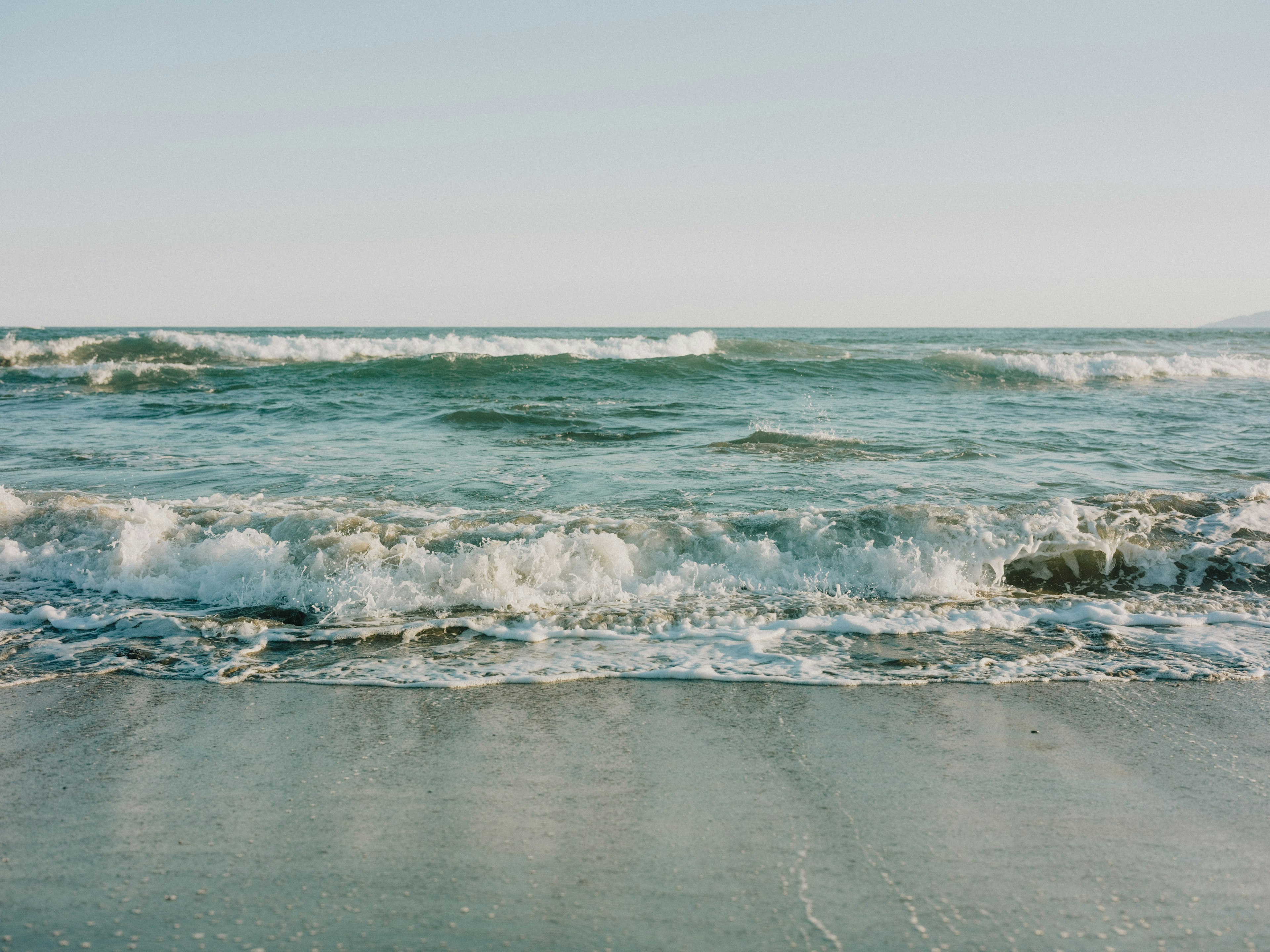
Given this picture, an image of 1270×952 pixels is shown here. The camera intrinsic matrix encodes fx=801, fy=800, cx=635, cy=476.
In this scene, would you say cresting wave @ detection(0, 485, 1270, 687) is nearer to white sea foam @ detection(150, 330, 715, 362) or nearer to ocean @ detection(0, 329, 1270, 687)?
ocean @ detection(0, 329, 1270, 687)

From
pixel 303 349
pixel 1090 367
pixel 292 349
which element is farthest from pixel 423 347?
pixel 1090 367

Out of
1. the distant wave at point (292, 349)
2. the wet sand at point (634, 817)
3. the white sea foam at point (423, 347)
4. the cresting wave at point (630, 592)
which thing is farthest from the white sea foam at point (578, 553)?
the white sea foam at point (423, 347)

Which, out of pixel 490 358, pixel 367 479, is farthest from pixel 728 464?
pixel 490 358

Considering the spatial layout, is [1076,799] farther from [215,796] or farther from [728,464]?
[728,464]

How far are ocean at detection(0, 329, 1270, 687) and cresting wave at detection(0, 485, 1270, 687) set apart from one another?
2 cm

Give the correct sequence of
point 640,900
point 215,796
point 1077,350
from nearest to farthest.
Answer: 1. point 640,900
2. point 215,796
3. point 1077,350

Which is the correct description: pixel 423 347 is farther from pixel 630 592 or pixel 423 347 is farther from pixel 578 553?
pixel 630 592

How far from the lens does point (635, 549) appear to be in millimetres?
5328

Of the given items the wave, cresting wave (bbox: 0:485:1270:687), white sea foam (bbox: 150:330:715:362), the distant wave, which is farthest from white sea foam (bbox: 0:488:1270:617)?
white sea foam (bbox: 150:330:715:362)

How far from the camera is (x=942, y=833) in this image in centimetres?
231

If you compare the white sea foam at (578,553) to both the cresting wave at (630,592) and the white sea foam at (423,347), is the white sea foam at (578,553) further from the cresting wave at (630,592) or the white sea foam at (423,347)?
the white sea foam at (423,347)

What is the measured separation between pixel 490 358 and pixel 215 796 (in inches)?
749

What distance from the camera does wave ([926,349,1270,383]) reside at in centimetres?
2017

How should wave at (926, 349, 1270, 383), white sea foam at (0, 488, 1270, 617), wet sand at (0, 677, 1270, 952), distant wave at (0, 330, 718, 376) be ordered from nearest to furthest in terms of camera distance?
wet sand at (0, 677, 1270, 952)
white sea foam at (0, 488, 1270, 617)
wave at (926, 349, 1270, 383)
distant wave at (0, 330, 718, 376)
